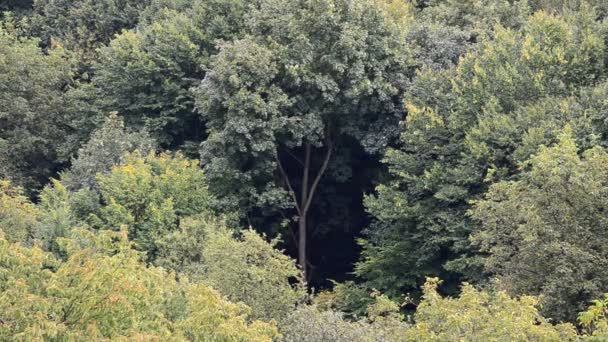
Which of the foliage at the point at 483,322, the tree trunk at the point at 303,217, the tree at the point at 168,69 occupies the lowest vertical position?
the tree trunk at the point at 303,217

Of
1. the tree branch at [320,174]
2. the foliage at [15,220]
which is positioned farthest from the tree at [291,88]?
the foliage at [15,220]

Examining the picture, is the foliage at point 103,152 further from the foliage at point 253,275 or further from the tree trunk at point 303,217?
the foliage at point 253,275

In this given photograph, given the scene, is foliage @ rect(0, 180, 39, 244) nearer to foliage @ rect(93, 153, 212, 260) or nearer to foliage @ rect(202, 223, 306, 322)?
foliage @ rect(93, 153, 212, 260)

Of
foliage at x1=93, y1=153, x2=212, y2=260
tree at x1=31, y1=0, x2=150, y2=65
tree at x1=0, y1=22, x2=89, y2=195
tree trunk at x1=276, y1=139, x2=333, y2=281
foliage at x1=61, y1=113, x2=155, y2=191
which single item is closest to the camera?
foliage at x1=93, y1=153, x2=212, y2=260

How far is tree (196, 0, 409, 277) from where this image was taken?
34.1m

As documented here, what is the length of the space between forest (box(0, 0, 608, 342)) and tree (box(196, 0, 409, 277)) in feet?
0.31

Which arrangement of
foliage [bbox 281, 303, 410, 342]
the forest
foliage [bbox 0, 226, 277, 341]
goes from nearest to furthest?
foliage [bbox 0, 226, 277, 341] < the forest < foliage [bbox 281, 303, 410, 342]

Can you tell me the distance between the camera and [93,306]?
17.8m

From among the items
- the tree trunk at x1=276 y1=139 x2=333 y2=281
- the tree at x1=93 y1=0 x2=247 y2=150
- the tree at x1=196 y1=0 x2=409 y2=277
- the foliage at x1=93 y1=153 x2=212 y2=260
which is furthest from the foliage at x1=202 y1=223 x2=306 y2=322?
the tree at x1=93 y1=0 x2=247 y2=150

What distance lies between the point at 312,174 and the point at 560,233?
60.5 ft

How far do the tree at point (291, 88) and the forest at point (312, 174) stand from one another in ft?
0.31

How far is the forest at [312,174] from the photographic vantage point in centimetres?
1992

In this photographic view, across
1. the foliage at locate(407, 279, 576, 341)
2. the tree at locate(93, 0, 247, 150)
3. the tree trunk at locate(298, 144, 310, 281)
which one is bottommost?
the tree trunk at locate(298, 144, 310, 281)

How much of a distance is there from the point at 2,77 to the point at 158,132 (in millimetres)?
8323
